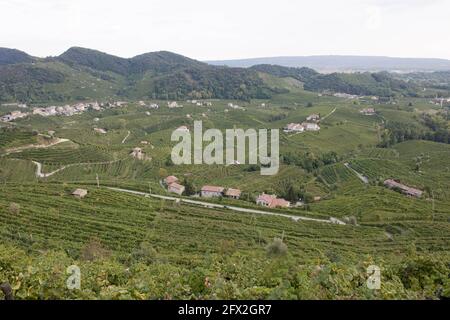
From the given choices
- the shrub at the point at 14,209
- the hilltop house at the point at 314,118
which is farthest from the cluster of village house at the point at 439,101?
the shrub at the point at 14,209

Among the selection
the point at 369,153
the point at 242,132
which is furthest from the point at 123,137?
the point at 369,153

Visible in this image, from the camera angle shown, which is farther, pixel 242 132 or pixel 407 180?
pixel 242 132

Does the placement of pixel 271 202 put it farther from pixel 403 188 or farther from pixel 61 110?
pixel 61 110

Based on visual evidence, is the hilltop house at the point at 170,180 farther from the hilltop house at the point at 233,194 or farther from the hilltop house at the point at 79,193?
the hilltop house at the point at 79,193

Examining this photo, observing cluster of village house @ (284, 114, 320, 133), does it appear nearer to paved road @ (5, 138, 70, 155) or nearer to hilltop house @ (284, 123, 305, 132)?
hilltop house @ (284, 123, 305, 132)

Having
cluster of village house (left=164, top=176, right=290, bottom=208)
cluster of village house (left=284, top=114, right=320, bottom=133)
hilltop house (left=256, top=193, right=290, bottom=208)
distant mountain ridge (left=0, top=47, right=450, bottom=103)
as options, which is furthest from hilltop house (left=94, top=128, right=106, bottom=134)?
distant mountain ridge (left=0, top=47, right=450, bottom=103)
